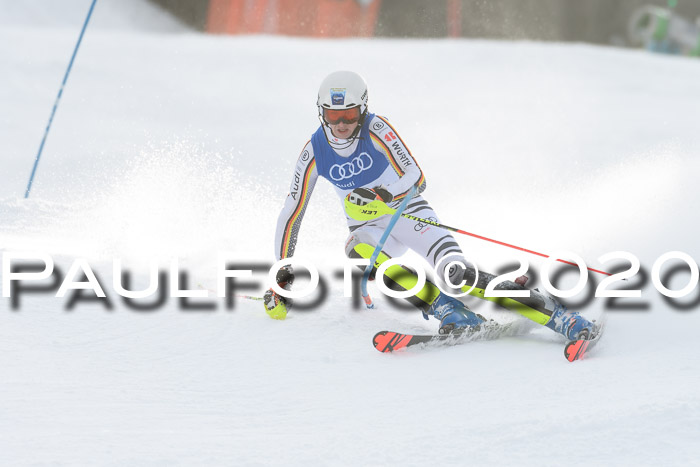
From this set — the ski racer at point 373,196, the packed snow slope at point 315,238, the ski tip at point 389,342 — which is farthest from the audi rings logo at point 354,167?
the ski tip at point 389,342

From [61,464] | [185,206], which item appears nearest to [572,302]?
[61,464]

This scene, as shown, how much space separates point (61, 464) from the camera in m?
2.64

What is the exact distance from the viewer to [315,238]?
22.8 ft

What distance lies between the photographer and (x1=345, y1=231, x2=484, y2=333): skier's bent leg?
13.2 ft

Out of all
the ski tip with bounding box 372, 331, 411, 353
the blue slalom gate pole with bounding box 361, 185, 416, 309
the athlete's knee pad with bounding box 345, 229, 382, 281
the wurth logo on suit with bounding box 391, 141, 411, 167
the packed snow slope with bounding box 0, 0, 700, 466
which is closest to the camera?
the packed snow slope with bounding box 0, 0, 700, 466

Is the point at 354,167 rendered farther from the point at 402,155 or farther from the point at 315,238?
the point at 315,238

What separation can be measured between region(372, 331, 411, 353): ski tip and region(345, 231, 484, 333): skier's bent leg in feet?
0.76

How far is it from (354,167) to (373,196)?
33cm

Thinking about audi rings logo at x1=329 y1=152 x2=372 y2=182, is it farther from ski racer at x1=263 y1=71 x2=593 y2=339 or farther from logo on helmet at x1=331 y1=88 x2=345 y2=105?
logo on helmet at x1=331 y1=88 x2=345 y2=105

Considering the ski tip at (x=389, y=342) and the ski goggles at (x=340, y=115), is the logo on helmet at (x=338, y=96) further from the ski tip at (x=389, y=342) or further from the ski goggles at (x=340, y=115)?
the ski tip at (x=389, y=342)

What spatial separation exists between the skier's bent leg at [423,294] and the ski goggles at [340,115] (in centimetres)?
60

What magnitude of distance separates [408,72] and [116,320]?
9.63 meters

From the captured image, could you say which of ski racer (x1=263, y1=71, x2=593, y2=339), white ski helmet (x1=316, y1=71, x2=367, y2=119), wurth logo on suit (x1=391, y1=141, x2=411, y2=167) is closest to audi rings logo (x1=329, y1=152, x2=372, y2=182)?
ski racer (x1=263, y1=71, x2=593, y2=339)

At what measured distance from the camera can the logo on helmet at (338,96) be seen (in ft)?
13.9
